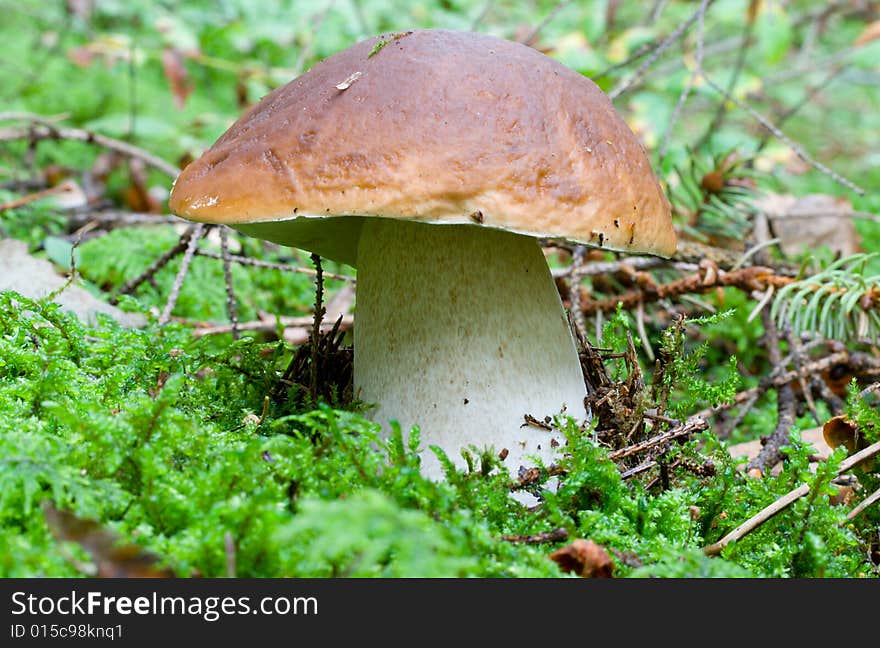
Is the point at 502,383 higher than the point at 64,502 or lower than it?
higher

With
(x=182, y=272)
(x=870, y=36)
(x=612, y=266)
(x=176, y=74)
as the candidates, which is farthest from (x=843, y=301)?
(x=176, y=74)

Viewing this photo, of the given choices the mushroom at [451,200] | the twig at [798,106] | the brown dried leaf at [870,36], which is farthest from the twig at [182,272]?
the brown dried leaf at [870,36]

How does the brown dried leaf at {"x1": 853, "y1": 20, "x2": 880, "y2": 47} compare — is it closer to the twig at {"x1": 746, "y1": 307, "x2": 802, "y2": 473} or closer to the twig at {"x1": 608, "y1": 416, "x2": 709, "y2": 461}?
the twig at {"x1": 746, "y1": 307, "x2": 802, "y2": 473}

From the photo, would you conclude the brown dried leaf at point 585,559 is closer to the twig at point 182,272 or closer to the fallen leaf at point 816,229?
the twig at point 182,272

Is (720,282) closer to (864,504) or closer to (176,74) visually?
(864,504)
